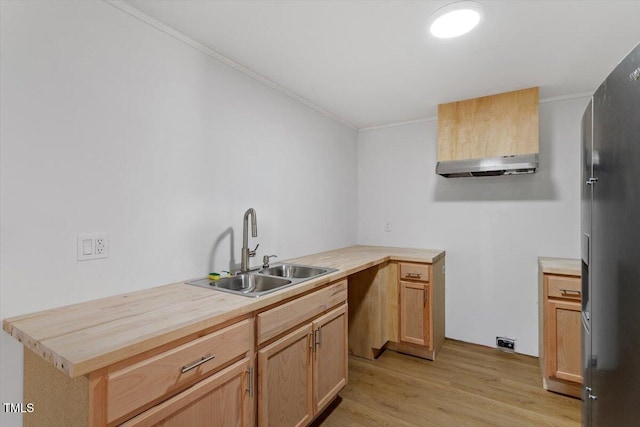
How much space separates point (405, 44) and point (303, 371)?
197 cm

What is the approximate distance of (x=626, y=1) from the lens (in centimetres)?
145

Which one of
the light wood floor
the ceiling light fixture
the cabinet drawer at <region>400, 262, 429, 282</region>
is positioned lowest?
the light wood floor

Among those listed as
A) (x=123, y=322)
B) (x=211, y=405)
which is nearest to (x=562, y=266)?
(x=211, y=405)

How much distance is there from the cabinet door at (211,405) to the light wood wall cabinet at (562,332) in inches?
82.6

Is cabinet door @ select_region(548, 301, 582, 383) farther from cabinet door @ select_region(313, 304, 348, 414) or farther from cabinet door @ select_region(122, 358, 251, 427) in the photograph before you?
cabinet door @ select_region(122, 358, 251, 427)

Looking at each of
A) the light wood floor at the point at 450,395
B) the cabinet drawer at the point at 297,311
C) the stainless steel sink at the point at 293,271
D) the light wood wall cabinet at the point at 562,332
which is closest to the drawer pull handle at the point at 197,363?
the cabinet drawer at the point at 297,311

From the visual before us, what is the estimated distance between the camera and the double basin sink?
1.71 meters

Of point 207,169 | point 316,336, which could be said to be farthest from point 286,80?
point 316,336

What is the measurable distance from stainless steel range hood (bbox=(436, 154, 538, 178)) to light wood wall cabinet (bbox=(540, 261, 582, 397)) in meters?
0.83

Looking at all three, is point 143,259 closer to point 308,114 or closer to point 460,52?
point 308,114

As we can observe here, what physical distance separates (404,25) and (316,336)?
1789 mm

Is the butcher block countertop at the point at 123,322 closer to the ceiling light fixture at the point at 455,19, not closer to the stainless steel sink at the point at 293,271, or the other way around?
the stainless steel sink at the point at 293,271

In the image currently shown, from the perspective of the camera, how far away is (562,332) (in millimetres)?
2125

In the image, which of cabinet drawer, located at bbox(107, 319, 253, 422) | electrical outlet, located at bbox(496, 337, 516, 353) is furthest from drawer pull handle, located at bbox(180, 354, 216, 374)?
electrical outlet, located at bbox(496, 337, 516, 353)
